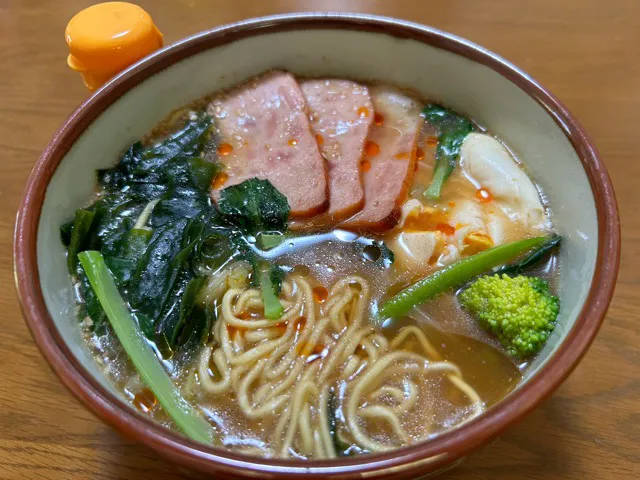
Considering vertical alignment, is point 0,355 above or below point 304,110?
below

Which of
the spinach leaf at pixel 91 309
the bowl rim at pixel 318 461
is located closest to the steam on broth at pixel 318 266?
the spinach leaf at pixel 91 309

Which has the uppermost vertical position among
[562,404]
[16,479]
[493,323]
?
[493,323]

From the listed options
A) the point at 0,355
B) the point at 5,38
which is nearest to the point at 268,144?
the point at 0,355

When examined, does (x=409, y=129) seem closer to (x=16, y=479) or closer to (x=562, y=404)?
(x=562, y=404)

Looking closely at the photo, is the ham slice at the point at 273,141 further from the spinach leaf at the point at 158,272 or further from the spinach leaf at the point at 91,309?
the spinach leaf at the point at 91,309

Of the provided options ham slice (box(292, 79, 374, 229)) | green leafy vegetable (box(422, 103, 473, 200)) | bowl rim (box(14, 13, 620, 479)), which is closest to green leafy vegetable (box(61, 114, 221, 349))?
bowl rim (box(14, 13, 620, 479))

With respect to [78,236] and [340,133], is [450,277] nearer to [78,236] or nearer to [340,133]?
[340,133]

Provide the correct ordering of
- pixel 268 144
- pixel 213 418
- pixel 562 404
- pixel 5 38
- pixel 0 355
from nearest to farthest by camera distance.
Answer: pixel 213 418 < pixel 562 404 < pixel 0 355 < pixel 268 144 < pixel 5 38
